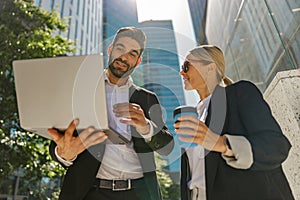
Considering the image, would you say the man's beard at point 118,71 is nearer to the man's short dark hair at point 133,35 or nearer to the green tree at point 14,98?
the man's short dark hair at point 133,35

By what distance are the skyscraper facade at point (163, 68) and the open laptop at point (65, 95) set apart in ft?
3.30

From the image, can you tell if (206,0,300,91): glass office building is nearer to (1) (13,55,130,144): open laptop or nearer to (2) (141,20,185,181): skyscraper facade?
(2) (141,20,185,181): skyscraper facade

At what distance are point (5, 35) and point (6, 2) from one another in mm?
1081

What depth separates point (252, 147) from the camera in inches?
42.1

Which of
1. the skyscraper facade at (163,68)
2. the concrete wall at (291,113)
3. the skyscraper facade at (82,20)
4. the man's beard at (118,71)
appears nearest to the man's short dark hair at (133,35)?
the man's beard at (118,71)

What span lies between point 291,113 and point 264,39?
5.21 ft

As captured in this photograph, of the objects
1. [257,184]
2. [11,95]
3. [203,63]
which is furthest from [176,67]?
[11,95]

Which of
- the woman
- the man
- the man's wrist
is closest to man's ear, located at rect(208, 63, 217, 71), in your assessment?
the woman

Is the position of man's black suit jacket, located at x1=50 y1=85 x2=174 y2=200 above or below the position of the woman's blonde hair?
below

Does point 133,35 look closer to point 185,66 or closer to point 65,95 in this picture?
point 185,66

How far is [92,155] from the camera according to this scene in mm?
1542

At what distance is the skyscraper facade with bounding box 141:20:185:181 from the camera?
220cm

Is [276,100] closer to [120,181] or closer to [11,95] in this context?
[120,181]

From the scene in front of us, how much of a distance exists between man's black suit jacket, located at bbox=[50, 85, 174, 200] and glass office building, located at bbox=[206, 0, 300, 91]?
1.45 m
